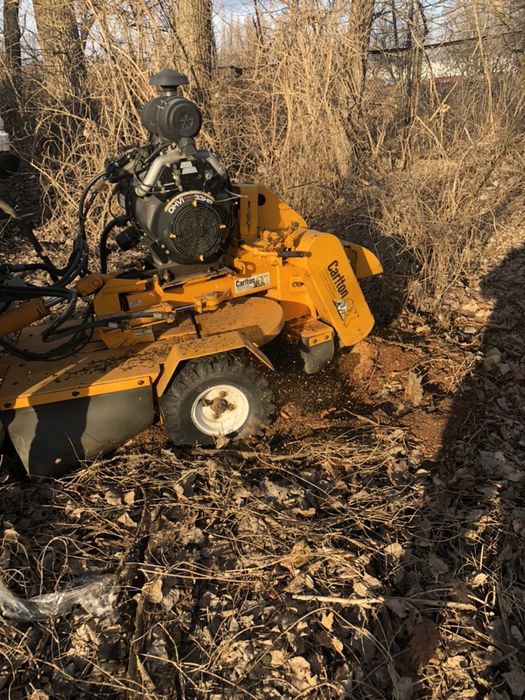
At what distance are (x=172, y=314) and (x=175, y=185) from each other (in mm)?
862

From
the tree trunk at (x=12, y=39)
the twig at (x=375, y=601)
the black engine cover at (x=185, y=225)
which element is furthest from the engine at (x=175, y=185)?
the tree trunk at (x=12, y=39)

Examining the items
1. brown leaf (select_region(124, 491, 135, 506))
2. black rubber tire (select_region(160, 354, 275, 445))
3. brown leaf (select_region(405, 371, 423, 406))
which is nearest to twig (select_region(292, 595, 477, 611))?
brown leaf (select_region(124, 491, 135, 506))

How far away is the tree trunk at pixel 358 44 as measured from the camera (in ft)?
20.8

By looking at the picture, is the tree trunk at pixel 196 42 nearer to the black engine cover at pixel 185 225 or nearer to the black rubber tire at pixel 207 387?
the black engine cover at pixel 185 225

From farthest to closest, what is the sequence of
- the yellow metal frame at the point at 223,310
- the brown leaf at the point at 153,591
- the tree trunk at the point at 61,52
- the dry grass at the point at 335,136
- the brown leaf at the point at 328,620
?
the tree trunk at the point at 61,52
the dry grass at the point at 335,136
the yellow metal frame at the point at 223,310
the brown leaf at the point at 153,591
the brown leaf at the point at 328,620

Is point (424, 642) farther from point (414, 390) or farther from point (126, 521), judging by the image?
point (414, 390)

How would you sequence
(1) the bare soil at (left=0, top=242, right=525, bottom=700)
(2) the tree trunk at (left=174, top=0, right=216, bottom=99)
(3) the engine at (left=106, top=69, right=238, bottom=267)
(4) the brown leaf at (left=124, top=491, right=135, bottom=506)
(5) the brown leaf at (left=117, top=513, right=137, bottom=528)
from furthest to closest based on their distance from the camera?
(2) the tree trunk at (left=174, top=0, right=216, bottom=99) → (3) the engine at (left=106, top=69, right=238, bottom=267) → (4) the brown leaf at (left=124, top=491, right=135, bottom=506) → (5) the brown leaf at (left=117, top=513, right=137, bottom=528) → (1) the bare soil at (left=0, top=242, right=525, bottom=700)

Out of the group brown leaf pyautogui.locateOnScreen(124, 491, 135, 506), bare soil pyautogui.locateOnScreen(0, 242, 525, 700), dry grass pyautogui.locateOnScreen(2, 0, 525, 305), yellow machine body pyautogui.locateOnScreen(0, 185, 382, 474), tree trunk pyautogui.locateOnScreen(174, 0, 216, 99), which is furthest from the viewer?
tree trunk pyautogui.locateOnScreen(174, 0, 216, 99)

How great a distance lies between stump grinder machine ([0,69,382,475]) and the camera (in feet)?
11.0

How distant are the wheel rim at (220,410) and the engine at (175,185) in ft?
3.19

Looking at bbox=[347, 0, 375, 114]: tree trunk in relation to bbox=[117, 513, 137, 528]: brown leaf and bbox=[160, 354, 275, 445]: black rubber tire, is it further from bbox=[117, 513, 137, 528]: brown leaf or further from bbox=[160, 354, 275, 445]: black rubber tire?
bbox=[117, 513, 137, 528]: brown leaf

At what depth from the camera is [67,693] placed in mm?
2207

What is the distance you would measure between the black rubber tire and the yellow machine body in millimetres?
98

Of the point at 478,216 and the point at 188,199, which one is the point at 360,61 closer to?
the point at 478,216
